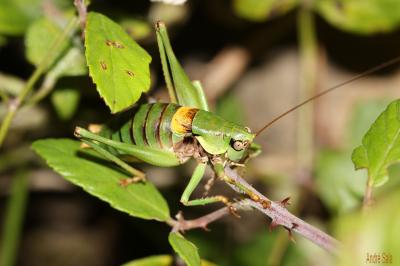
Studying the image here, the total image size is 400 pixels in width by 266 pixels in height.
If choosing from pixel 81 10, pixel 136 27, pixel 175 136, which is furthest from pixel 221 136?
pixel 136 27

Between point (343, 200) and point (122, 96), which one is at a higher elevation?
point (343, 200)

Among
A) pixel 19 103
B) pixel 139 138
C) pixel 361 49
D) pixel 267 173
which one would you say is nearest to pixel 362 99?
pixel 361 49

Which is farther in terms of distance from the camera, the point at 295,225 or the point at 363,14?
the point at 363,14

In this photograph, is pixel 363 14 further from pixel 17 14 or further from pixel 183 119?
pixel 17 14

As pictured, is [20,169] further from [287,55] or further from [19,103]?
[287,55]

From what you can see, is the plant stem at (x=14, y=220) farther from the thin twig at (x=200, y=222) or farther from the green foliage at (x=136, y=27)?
the thin twig at (x=200, y=222)

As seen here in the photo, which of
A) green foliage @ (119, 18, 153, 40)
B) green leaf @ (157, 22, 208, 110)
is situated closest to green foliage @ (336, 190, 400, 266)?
green leaf @ (157, 22, 208, 110)

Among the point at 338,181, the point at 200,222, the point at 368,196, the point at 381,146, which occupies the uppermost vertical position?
the point at 338,181
